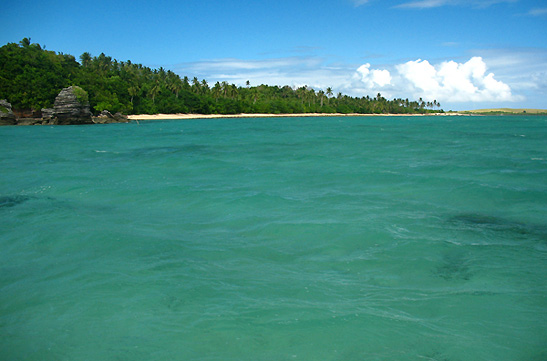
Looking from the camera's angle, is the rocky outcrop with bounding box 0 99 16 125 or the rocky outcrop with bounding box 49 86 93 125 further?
the rocky outcrop with bounding box 49 86 93 125

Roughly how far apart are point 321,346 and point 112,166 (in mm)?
21468

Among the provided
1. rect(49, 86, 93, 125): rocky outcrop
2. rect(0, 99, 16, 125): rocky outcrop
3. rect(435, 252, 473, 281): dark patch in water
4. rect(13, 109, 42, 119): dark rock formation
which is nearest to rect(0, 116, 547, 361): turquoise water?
rect(435, 252, 473, 281): dark patch in water

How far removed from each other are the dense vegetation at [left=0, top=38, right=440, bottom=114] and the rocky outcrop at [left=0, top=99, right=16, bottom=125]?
296 inches

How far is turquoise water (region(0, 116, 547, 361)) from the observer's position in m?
5.91

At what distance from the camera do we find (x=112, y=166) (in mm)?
24266

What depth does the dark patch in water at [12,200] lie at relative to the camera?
13966 mm

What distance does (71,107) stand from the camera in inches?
3533

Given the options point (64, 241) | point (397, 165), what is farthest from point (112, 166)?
point (397, 165)

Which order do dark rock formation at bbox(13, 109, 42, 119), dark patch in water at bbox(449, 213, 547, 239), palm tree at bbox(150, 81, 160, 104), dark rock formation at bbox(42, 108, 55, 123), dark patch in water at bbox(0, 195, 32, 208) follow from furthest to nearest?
palm tree at bbox(150, 81, 160, 104) → dark rock formation at bbox(42, 108, 55, 123) → dark rock formation at bbox(13, 109, 42, 119) → dark patch in water at bbox(0, 195, 32, 208) → dark patch in water at bbox(449, 213, 547, 239)

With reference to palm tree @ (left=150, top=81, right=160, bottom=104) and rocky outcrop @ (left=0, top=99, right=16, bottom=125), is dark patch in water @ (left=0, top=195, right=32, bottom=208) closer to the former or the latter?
rocky outcrop @ (left=0, top=99, right=16, bottom=125)

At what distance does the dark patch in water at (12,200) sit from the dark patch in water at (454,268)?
45.4ft

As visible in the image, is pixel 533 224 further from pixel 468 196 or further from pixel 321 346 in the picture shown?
pixel 321 346

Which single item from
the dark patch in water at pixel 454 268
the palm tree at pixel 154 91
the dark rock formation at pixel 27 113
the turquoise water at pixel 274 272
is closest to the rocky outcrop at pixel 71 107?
the dark rock formation at pixel 27 113

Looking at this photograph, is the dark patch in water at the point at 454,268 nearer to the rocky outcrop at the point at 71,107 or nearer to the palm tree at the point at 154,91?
the rocky outcrop at the point at 71,107
